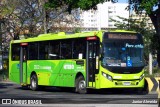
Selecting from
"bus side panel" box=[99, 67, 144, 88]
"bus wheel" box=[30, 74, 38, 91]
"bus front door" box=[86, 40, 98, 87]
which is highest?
"bus front door" box=[86, 40, 98, 87]

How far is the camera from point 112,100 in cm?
1303

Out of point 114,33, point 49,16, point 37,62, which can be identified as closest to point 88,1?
point 37,62

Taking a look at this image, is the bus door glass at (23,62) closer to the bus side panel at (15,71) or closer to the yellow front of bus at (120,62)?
the bus side panel at (15,71)

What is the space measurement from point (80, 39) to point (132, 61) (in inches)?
114

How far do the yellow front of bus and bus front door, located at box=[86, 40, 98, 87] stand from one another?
16.2 inches

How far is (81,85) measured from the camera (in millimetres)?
24391

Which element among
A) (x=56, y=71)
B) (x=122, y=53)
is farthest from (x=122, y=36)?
(x=56, y=71)

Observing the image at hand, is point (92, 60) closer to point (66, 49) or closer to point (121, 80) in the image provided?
point (121, 80)

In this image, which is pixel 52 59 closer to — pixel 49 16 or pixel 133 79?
pixel 133 79

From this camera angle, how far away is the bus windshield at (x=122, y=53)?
23.1 meters

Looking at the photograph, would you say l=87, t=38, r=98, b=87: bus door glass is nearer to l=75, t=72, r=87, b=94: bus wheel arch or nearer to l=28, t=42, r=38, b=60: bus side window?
l=75, t=72, r=87, b=94: bus wheel arch

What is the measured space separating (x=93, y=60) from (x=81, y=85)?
1614 millimetres

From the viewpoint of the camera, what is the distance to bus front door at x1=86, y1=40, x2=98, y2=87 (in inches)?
923

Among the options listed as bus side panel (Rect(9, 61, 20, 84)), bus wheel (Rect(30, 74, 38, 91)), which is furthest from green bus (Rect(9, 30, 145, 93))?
bus side panel (Rect(9, 61, 20, 84))
